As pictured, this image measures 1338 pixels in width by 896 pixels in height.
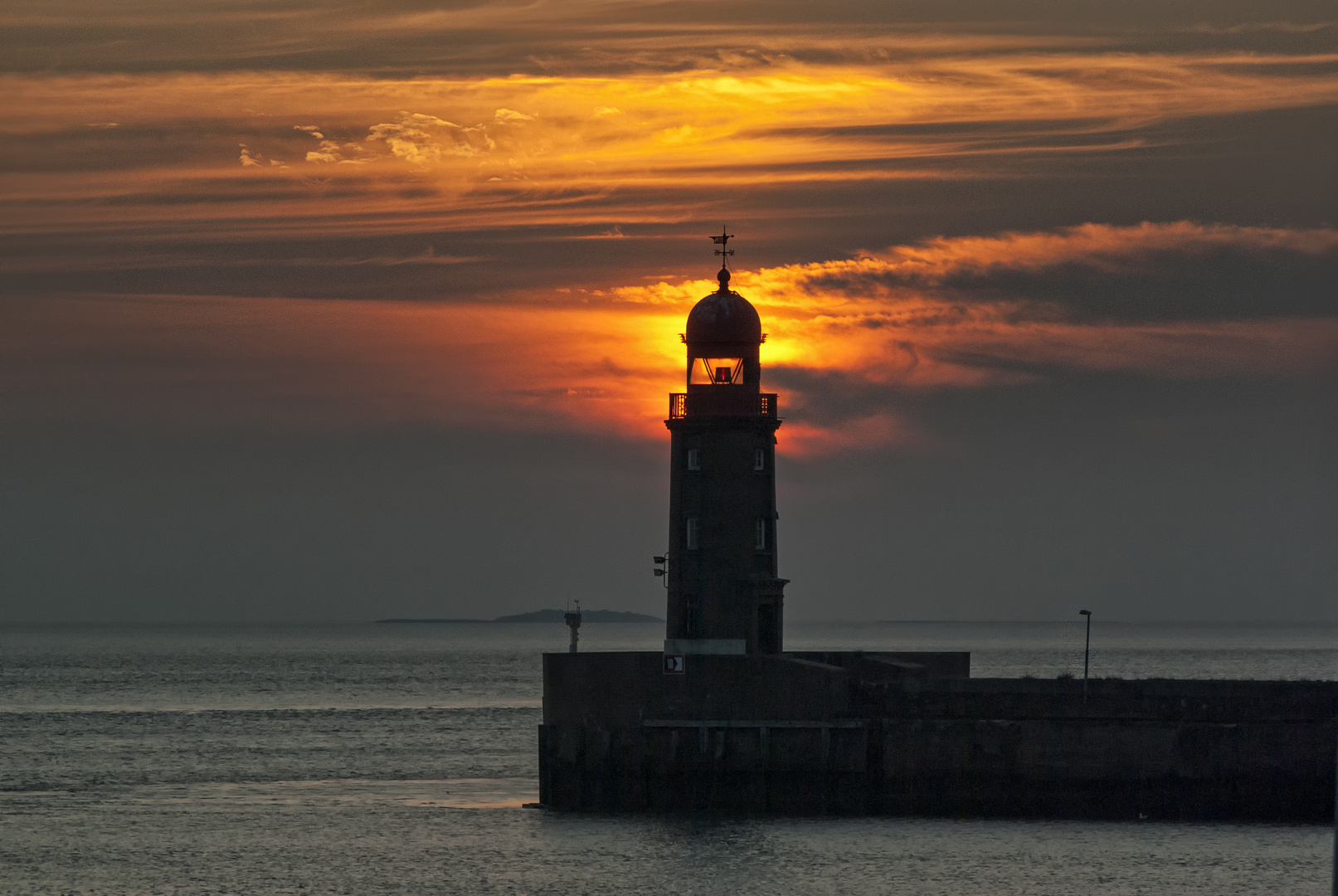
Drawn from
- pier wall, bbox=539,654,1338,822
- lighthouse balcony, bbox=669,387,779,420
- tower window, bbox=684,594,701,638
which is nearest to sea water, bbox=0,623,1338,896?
pier wall, bbox=539,654,1338,822

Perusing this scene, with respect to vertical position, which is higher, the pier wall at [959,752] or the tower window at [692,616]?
the tower window at [692,616]

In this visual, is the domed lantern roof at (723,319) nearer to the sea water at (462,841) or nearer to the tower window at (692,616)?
the tower window at (692,616)

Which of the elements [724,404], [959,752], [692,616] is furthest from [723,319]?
[959,752]

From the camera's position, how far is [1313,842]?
4409 cm

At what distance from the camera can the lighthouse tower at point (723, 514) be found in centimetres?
4988

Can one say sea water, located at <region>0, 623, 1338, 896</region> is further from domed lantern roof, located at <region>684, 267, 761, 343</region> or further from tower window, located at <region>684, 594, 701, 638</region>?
domed lantern roof, located at <region>684, 267, 761, 343</region>

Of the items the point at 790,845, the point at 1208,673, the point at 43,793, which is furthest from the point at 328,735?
Result: the point at 1208,673

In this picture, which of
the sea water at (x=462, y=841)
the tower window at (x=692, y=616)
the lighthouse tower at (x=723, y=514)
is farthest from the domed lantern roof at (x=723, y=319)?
the sea water at (x=462, y=841)

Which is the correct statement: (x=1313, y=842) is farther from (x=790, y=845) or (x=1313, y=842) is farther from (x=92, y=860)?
(x=92, y=860)

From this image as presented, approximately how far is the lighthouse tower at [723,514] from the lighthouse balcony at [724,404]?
23 millimetres

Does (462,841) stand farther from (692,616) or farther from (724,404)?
(724,404)

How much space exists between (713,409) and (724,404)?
36cm

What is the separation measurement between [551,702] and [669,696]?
10.3ft

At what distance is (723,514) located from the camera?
50031mm
